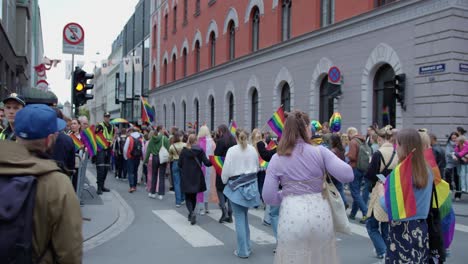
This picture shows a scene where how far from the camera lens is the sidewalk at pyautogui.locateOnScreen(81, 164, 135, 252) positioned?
7.83 meters

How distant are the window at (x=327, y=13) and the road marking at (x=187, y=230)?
39.5 ft

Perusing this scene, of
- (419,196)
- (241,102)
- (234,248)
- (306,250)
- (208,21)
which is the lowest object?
(234,248)

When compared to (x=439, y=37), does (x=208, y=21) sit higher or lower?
higher

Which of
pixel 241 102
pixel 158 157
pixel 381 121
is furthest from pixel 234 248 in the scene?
pixel 241 102

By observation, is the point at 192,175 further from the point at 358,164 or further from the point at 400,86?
the point at 400,86

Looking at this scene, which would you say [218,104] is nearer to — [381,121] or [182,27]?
[182,27]

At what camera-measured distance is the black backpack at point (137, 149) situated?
45.7 ft

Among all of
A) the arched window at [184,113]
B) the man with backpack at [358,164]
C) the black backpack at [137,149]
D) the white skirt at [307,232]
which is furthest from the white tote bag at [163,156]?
the arched window at [184,113]

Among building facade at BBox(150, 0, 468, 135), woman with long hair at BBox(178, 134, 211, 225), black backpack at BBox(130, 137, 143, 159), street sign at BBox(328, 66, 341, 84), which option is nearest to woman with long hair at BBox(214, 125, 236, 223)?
woman with long hair at BBox(178, 134, 211, 225)

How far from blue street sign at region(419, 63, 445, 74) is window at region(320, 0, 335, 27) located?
548 centimetres

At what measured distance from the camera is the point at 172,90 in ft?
134

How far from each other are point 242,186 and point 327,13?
47.1ft

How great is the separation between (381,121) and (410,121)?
174 centimetres

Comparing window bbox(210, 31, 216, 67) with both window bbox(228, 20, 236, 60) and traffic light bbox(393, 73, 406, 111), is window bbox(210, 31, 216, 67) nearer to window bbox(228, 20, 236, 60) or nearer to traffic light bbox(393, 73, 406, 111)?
window bbox(228, 20, 236, 60)
